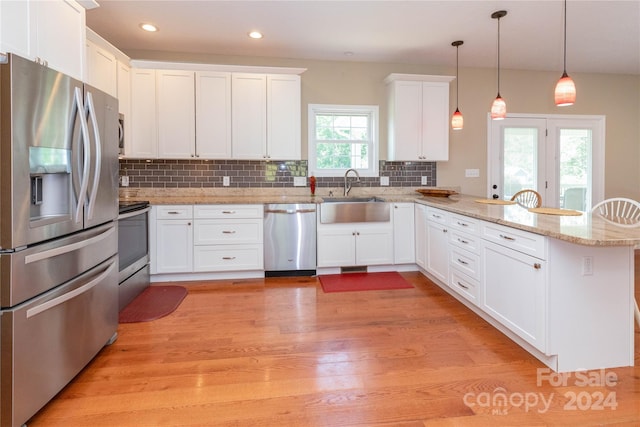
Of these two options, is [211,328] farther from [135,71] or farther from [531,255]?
[135,71]

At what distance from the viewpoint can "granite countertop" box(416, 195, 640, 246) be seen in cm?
161

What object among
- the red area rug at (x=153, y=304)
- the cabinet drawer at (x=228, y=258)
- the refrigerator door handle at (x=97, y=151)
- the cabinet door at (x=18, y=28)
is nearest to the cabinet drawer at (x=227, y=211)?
the cabinet drawer at (x=228, y=258)

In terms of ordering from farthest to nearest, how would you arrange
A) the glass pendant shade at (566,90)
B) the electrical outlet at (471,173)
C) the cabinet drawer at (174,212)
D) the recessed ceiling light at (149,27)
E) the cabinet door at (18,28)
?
1. the electrical outlet at (471,173)
2. the cabinet drawer at (174,212)
3. the recessed ceiling light at (149,27)
4. the glass pendant shade at (566,90)
5. the cabinet door at (18,28)

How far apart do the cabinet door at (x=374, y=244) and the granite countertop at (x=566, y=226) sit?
1248 millimetres

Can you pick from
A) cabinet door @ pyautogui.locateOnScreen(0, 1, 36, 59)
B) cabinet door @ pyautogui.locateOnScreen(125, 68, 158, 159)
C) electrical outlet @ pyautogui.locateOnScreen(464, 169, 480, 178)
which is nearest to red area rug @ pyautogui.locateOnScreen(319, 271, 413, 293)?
electrical outlet @ pyautogui.locateOnScreen(464, 169, 480, 178)

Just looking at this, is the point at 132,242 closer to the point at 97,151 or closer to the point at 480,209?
the point at 97,151

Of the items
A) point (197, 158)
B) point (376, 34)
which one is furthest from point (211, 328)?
point (376, 34)

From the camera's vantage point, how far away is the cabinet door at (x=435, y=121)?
4199mm

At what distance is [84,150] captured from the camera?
71.4 inches

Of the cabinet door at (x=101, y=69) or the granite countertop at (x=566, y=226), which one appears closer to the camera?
the granite countertop at (x=566, y=226)

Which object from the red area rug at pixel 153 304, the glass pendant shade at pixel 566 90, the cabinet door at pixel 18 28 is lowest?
the red area rug at pixel 153 304

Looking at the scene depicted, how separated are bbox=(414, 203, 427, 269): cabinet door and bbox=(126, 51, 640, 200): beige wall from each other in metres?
0.98

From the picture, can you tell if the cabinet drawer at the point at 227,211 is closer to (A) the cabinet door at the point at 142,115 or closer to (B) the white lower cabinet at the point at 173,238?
(B) the white lower cabinet at the point at 173,238

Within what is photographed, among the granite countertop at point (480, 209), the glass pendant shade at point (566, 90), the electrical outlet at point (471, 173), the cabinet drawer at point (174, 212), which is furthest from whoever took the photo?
the electrical outlet at point (471, 173)
